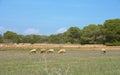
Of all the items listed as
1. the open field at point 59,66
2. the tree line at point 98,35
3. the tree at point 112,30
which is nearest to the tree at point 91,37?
the tree line at point 98,35

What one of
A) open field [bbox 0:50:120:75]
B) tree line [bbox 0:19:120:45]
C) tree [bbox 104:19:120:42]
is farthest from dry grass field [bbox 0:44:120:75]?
tree [bbox 104:19:120:42]

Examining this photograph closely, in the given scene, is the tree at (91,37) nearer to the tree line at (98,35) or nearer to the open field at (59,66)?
the tree line at (98,35)

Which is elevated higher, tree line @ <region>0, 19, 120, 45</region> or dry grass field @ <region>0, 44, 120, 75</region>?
tree line @ <region>0, 19, 120, 45</region>

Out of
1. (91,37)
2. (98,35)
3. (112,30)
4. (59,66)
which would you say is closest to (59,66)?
(59,66)

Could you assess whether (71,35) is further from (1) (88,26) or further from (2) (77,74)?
(2) (77,74)

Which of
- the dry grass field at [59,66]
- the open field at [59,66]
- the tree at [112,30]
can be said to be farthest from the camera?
the tree at [112,30]

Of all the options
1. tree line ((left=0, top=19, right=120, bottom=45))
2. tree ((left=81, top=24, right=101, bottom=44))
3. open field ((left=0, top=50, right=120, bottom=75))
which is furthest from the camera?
tree ((left=81, top=24, right=101, bottom=44))

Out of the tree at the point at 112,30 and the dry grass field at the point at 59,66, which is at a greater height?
the tree at the point at 112,30

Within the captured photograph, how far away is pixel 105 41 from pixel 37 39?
38393 millimetres

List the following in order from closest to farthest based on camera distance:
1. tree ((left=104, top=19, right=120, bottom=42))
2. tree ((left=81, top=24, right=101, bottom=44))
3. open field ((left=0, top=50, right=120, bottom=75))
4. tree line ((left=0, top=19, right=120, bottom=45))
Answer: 1. open field ((left=0, top=50, right=120, bottom=75))
2. tree ((left=104, top=19, right=120, bottom=42))
3. tree line ((left=0, top=19, right=120, bottom=45))
4. tree ((left=81, top=24, right=101, bottom=44))

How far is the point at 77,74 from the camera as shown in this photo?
1372 cm

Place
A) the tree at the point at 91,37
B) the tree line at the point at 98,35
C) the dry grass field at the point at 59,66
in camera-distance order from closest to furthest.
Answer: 1. the dry grass field at the point at 59,66
2. the tree line at the point at 98,35
3. the tree at the point at 91,37

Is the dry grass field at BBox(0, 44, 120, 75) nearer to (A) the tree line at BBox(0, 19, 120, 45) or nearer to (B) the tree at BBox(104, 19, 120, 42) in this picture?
(A) the tree line at BBox(0, 19, 120, 45)

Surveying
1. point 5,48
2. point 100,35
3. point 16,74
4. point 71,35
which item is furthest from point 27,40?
point 16,74
